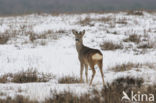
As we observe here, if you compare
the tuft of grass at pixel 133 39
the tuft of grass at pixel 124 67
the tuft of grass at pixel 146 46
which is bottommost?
the tuft of grass at pixel 124 67

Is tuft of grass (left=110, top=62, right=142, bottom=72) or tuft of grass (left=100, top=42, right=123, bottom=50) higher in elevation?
tuft of grass (left=100, top=42, right=123, bottom=50)

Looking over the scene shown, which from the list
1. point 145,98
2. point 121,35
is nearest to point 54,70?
point 145,98

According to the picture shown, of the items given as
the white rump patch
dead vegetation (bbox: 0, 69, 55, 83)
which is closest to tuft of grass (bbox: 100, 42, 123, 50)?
dead vegetation (bbox: 0, 69, 55, 83)

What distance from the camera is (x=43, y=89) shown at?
5359 millimetres

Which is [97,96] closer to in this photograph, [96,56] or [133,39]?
[96,56]

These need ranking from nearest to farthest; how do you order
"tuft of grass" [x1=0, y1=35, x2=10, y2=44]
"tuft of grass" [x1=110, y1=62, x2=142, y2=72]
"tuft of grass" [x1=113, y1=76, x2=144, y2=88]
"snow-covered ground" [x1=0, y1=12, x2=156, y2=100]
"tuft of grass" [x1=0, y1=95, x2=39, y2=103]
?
"tuft of grass" [x1=0, y1=95, x2=39, y2=103] < "snow-covered ground" [x1=0, y1=12, x2=156, y2=100] < "tuft of grass" [x1=113, y1=76, x2=144, y2=88] < "tuft of grass" [x1=110, y1=62, x2=142, y2=72] < "tuft of grass" [x1=0, y1=35, x2=10, y2=44]

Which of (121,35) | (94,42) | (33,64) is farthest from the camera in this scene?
(121,35)

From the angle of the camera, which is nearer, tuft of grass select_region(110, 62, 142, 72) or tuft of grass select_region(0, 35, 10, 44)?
tuft of grass select_region(110, 62, 142, 72)

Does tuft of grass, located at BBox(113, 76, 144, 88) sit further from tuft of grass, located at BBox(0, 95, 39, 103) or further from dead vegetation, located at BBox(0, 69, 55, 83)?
dead vegetation, located at BBox(0, 69, 55, 83)

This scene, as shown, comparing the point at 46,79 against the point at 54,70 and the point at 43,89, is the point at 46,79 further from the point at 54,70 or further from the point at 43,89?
the point at 43,89

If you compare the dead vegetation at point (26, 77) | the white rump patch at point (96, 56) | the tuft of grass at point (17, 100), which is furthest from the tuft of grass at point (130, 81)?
the dead vegetation at point (26, 77)

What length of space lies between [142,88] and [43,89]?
7.06 feet

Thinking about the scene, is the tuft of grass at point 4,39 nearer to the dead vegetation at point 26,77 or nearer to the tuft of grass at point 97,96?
the dead vegetation at point 26,77

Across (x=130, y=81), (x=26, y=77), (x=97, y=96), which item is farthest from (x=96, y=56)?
(x=26, y=77)
